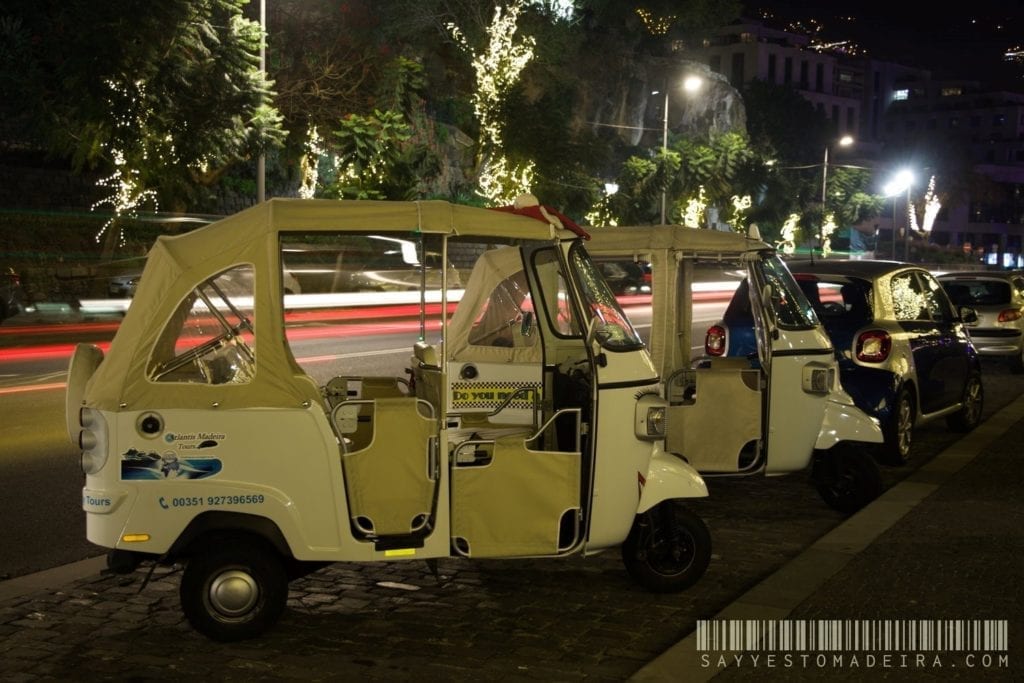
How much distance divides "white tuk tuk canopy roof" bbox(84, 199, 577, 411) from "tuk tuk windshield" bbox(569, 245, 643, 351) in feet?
2.49

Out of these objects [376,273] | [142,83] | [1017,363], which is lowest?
[1017,363]

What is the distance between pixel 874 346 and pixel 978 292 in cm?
920

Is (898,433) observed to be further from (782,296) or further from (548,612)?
(548,612)

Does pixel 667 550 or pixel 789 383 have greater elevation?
pixel 789 383

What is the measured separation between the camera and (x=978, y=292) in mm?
18406

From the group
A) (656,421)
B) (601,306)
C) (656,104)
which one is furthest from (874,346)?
(656,104)

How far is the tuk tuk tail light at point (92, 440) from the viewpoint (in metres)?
5.25

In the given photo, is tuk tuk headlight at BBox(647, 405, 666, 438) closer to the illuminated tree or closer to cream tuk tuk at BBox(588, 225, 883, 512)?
cream tuk tuk at BBox(588, 225, 883, 512)

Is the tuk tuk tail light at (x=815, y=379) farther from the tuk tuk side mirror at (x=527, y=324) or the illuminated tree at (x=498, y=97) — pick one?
the illuminated tree at (x=498, y=97)

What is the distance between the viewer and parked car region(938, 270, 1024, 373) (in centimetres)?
1738

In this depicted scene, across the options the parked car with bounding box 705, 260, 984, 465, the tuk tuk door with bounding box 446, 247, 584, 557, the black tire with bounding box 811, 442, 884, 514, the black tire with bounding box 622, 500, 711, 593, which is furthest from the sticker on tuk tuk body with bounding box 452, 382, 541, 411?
the parked car with bounding box 705, 260, 984, 465

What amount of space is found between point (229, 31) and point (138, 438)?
2413cm

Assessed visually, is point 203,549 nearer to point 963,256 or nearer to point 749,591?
point 749,591

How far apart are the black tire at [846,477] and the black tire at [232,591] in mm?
4506
